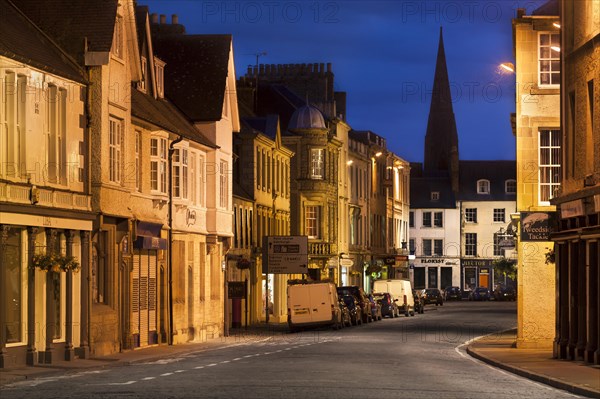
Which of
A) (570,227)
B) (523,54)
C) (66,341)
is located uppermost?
(523,54)

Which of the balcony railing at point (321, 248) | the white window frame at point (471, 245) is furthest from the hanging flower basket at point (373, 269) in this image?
the white window frame at point (471, 245)

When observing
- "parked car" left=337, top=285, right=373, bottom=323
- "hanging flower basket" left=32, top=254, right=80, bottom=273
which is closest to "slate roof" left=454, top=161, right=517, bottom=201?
"parked car" left=337, top=285, right=373, bottom=323

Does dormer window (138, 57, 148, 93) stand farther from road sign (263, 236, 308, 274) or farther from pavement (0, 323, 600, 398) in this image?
road sign (263, 236, 308, 274)

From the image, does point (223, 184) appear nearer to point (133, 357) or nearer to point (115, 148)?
point (115, 148)

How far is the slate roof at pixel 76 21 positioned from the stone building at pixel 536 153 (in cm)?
1257

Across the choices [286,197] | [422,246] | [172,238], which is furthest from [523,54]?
[422,246]

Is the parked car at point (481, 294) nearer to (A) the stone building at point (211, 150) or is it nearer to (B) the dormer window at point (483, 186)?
(B) the dormer window at point (483, 186)

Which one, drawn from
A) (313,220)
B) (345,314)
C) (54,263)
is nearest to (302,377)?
(54,263)

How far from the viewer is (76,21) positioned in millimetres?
37750

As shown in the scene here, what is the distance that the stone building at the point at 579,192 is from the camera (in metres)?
31.5

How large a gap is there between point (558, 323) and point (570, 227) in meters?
2.73

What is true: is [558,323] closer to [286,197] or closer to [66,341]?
[66,341]

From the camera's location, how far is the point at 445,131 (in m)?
181

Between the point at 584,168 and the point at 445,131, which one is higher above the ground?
the point at 445,131
